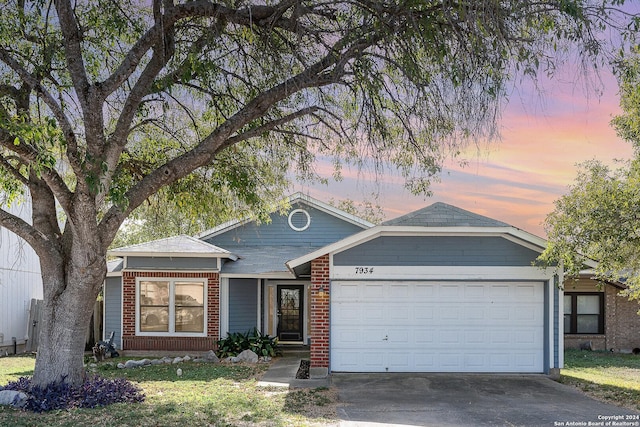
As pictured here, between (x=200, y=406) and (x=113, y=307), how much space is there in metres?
11.0

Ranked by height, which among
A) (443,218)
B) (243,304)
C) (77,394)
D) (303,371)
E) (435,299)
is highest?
(443,218)

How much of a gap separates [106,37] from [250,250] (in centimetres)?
1031

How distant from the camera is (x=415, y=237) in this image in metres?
14.5

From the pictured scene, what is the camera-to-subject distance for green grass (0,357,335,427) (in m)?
9.31

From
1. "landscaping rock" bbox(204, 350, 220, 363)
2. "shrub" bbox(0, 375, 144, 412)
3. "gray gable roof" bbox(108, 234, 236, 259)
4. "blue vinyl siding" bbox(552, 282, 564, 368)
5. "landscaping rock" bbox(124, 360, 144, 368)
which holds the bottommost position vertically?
"landscaping rock" bbox(204, 350, 220, 363)

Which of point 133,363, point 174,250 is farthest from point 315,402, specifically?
point 174,250

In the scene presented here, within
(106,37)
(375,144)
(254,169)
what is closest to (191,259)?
(254,169)

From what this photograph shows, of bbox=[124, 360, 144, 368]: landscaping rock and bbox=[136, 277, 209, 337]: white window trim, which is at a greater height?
bbox=[136, 277, 209, 337]: white window trim

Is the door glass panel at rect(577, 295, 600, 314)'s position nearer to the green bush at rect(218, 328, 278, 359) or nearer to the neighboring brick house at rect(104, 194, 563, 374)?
the neighboring brick house at rect(104, 194, 563, 374)

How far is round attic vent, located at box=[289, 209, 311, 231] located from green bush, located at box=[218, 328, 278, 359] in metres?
4.28

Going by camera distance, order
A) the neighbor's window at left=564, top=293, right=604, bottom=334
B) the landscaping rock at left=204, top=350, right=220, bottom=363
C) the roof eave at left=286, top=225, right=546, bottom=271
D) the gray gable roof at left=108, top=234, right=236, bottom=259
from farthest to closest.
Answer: the neighbor's window at left=564, top=293, right=604, bottom=334 → the gray gable roof at left=108, top=234, right=236, bottom=259 → the landscaping rock at left=204, top=350, right=220, bottom=363 → the roof eave at left=286, top=225, right=546, bottom=271

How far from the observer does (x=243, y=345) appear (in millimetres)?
18562

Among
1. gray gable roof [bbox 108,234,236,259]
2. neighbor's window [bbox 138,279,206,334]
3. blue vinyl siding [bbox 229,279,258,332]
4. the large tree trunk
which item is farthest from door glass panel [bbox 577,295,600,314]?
the large tree trunk

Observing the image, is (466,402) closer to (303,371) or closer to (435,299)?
(435,299)
